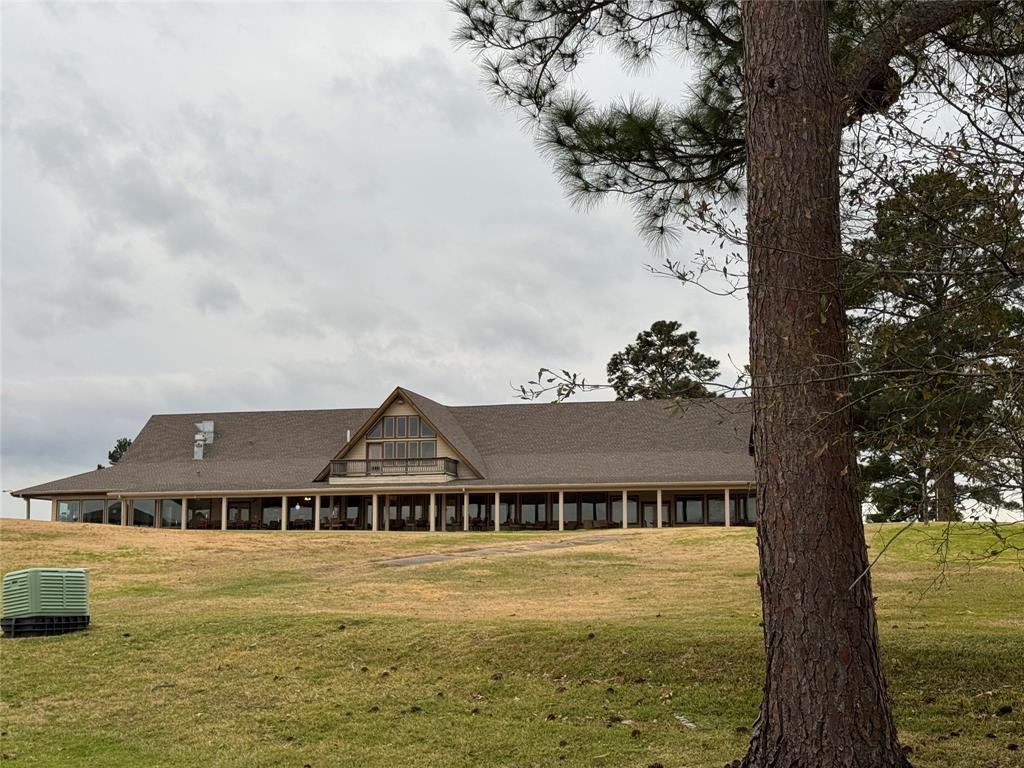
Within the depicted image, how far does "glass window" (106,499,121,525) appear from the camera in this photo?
150 ft

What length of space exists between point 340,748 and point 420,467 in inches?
1288

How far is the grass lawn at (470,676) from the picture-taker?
28.6ft

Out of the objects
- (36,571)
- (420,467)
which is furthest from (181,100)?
(420,467)

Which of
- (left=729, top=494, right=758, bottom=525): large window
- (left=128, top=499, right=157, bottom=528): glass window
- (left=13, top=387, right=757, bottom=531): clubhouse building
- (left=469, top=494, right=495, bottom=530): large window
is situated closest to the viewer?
(left=729, top=494, right=758, bottom=525): large window

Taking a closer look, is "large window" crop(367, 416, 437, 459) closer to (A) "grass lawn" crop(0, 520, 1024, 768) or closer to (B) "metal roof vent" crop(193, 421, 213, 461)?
(B) "metal roof vent" crop(193, 421, 213, 461)

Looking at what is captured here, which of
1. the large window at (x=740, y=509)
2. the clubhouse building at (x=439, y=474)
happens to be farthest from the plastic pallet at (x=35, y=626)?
the large window at (x=740, y=509)

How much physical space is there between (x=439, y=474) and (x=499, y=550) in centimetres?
1351

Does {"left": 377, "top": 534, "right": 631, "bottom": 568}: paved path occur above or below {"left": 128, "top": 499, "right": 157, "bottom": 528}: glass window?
below

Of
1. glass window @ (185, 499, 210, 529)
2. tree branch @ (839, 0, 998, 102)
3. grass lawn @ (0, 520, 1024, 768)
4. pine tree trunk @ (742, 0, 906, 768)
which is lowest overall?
grass lawn @ (0, 520, 1024, 768)

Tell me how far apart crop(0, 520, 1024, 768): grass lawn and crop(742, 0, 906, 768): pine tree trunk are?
0.93 metres

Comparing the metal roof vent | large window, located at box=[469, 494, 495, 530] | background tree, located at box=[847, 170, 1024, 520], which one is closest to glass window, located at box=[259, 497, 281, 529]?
the metal roof vent

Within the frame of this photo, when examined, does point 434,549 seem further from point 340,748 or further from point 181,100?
point 340,748

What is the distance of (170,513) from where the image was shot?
45250mm

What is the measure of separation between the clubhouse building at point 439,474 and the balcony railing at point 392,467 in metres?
0.05
